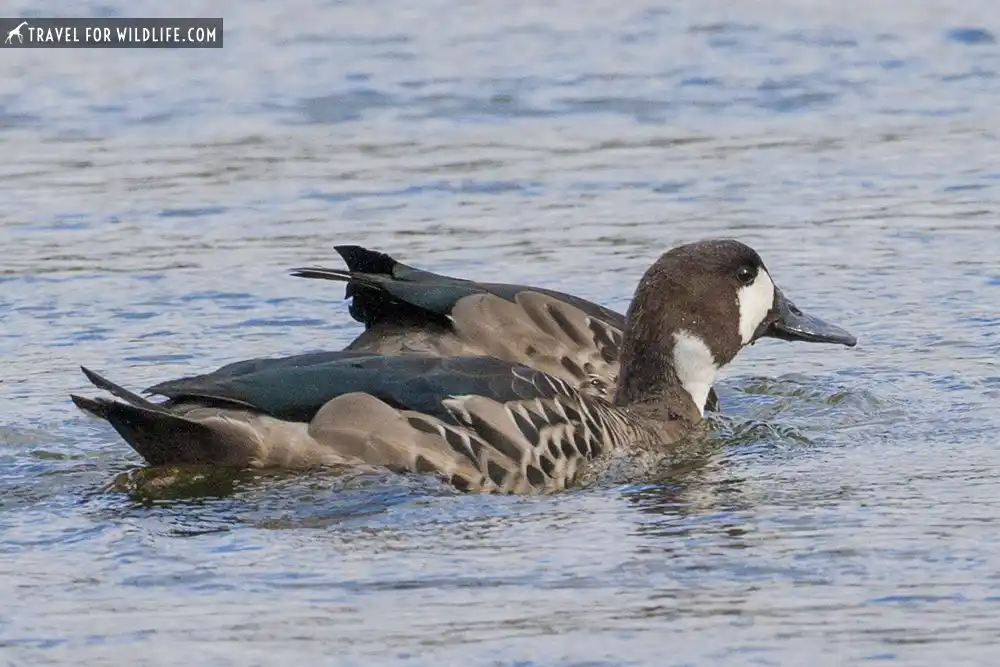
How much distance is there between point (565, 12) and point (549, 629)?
13.2 m

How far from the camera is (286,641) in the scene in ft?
Answer: 22.9

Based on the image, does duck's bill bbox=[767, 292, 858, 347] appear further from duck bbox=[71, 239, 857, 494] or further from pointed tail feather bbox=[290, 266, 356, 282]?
Answer: pointed tail feather bbox=[290, 266, 356, 282]

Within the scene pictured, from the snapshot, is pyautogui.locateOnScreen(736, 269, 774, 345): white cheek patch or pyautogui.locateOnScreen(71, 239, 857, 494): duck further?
pyautogui.locateOnScreen(736, 269, 774, 345): white cheek patch

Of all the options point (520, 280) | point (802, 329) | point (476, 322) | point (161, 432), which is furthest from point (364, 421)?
point (520, 280)

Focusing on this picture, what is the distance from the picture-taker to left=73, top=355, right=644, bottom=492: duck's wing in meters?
8.74

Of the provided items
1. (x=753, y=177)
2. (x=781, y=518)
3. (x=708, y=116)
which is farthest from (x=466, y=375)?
(x=708, y=116)

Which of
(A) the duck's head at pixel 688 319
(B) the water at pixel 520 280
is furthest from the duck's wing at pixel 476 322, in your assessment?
(B) the water at pixel 520 280

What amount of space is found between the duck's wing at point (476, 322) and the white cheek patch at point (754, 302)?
1.36 ft

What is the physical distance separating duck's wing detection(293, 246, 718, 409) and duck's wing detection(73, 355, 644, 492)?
1413 millimetres

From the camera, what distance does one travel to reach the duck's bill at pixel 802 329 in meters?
10.5

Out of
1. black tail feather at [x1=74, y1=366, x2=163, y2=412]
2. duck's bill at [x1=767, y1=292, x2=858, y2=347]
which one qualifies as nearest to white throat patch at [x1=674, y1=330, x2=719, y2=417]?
duck's bill at [x1=767, y1=292, x2=858, y2=347]

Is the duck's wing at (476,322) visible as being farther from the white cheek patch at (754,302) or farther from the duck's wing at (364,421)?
the duck's wing at (364,421)

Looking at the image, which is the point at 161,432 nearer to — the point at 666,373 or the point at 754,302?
the point at 666,373

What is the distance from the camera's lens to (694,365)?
1029 centimetres
